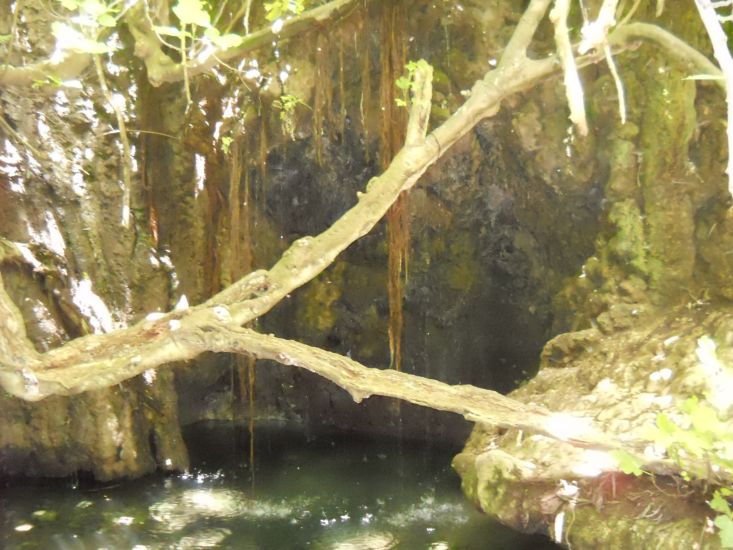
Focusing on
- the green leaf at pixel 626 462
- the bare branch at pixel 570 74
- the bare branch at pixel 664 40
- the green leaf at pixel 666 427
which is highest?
the bare branch at pixel 664 40

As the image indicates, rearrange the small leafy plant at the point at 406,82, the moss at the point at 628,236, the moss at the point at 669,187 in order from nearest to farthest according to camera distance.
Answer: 1. the small leafy plant at the point at 406,82
2. the moss at the point at 669,187
3. the moss at the point at 628,236

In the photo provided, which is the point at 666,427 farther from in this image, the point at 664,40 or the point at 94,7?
the point at 94,7

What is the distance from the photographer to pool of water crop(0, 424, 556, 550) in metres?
4.27

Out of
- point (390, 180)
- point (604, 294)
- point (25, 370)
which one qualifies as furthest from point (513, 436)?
point (25, 370)

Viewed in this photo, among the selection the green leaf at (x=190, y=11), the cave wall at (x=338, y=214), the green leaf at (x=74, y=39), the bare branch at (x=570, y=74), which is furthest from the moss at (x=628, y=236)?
the green leaf at (x=74, y=39)

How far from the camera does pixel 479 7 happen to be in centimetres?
531

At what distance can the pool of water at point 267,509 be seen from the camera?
4270 mm

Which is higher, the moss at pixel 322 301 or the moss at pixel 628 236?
the moss at pixel 628 236

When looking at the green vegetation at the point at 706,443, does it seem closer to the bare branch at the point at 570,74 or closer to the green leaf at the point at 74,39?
the bare branch at the point at 570,74

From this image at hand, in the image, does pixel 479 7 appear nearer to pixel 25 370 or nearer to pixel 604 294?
pixel 604 294

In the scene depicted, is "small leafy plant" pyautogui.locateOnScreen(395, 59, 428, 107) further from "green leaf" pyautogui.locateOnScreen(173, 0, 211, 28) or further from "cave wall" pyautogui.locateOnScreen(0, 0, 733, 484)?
"green leaf" pyautogui.locateOnScreen(173, 0, 211, 28)

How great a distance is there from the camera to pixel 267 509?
193 inches

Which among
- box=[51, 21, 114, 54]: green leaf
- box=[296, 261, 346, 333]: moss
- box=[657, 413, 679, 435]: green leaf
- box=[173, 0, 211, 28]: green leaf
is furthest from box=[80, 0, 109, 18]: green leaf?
box=[296, 261, 346, 333]: moss

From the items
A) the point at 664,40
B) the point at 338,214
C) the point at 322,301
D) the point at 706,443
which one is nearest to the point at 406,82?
the point at 664,40
